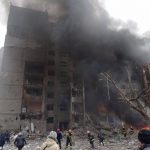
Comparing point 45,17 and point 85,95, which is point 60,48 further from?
point 85,95

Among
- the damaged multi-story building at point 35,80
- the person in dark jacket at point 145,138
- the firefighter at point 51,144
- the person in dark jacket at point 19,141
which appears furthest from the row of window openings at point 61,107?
the person in dark jacket at point 145,138

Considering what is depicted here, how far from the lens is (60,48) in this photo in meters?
52.3

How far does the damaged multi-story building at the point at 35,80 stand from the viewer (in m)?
43.5

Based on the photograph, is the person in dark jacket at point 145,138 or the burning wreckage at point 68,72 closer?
the person in dark jacket at point 145,138

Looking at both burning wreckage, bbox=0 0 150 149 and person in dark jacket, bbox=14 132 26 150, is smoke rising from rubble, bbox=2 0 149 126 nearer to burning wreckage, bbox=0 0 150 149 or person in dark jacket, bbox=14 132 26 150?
burning wreckage, bbox=0 0 150 149

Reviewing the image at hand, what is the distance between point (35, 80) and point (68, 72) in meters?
7.10

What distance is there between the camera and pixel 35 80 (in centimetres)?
4775

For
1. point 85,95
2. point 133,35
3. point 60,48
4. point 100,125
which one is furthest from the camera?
point 60,48

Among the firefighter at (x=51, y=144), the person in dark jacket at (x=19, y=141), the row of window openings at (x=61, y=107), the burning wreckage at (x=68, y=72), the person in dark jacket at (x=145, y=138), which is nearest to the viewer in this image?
the person in dark jacket at (x=145, y=138)

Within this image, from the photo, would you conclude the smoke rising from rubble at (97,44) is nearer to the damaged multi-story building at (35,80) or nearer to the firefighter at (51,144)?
the damaged multi-story building at (35,80)

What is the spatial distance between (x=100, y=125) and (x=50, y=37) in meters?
22.3

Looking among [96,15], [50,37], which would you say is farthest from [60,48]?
[96,15]

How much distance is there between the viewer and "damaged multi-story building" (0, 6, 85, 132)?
4347 centimetres

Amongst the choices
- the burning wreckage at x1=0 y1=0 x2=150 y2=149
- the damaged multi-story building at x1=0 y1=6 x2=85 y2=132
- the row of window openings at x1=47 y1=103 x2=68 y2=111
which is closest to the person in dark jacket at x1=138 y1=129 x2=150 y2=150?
the burning wreckage at x1=0 y1=0 x2=150 y2=149
